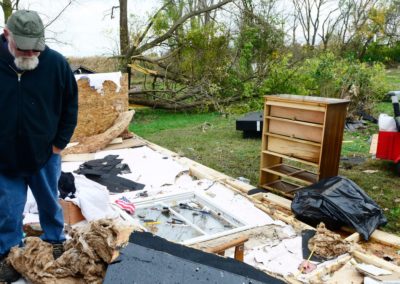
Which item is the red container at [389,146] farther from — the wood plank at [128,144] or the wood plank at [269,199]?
the wood plank at [128,144]

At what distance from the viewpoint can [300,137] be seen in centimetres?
462

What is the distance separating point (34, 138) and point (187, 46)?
964 centimetres

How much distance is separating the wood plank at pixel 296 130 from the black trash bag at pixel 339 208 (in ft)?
2.35

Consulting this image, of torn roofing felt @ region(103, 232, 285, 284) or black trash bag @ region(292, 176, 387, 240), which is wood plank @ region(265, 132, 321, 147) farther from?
torn roofing felt @ region(103, 232, 285, 284)

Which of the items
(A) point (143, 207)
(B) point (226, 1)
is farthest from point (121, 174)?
(B) point (226, 1)

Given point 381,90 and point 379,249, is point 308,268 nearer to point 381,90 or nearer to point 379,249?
point 379,249

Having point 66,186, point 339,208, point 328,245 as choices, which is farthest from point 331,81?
point 66,186

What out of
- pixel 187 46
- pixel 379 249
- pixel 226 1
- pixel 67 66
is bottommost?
pixel 379 249

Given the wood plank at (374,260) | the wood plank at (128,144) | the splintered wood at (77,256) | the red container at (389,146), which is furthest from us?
the wood plank at (128,144)

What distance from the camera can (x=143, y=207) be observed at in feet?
13.5

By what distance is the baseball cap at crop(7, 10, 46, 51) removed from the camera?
2305 mm

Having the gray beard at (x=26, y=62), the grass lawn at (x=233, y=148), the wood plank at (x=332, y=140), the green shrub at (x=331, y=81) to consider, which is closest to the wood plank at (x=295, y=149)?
the wood plank at (x=332, y=140)

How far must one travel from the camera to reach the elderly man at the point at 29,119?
93.0 inches

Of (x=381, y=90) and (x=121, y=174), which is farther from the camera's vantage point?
(x=381, y=90)
